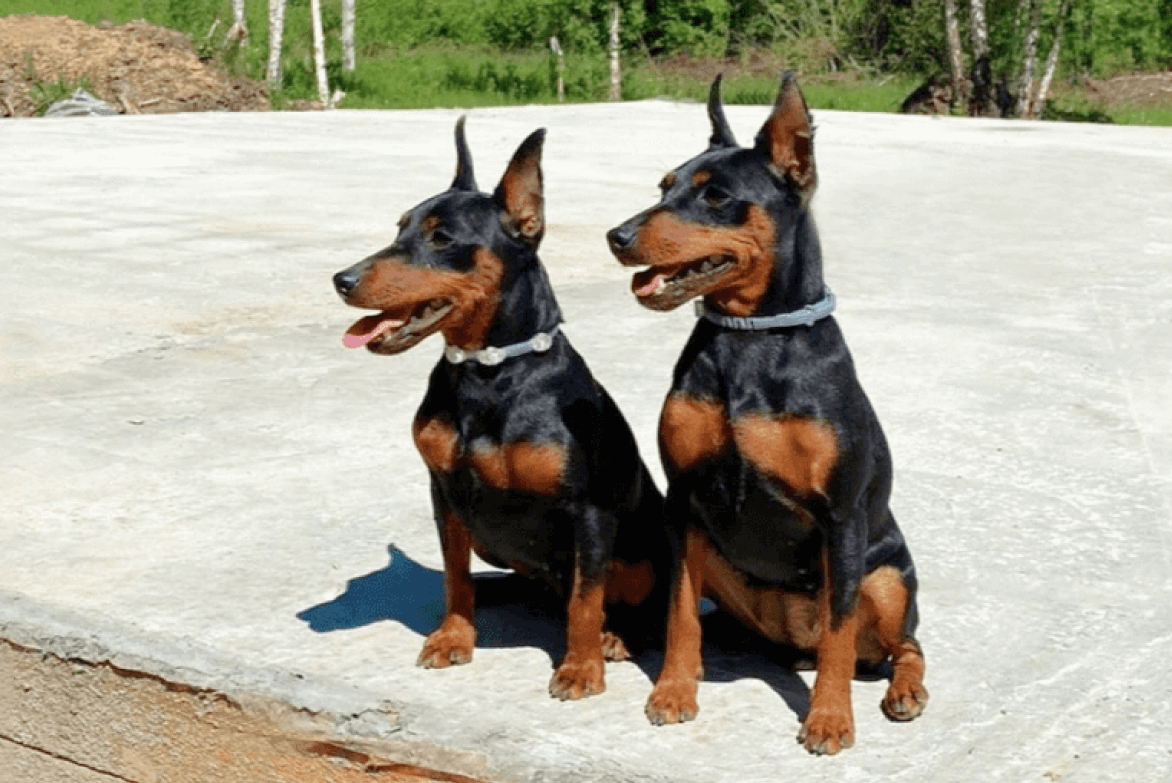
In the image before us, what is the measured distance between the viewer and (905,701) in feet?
12.2

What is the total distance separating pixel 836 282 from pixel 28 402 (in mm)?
4911

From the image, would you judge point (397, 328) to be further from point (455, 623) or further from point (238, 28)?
point (238, 28)

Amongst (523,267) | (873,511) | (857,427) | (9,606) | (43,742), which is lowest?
(43,742)

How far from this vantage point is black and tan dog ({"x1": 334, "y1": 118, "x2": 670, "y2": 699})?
3555mm

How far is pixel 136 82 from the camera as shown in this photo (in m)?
21.9

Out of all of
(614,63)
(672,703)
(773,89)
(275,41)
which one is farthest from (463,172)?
(773,89)

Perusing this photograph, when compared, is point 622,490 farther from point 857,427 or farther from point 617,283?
point 617,283

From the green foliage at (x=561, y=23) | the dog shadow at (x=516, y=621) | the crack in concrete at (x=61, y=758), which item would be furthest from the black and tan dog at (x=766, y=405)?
the green foliage at (x=561, y=23)

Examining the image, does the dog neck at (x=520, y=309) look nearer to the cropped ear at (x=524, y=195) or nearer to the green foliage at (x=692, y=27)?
the cropped ear at (x=524, y=195)

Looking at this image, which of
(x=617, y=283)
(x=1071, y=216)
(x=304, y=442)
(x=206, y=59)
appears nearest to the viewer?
(x=304, y=442)

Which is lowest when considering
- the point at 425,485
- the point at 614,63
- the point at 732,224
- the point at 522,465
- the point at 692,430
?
the point at 425,485

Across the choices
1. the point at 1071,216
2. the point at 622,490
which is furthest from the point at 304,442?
the point at 1071,216

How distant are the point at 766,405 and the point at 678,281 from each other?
0.34 m

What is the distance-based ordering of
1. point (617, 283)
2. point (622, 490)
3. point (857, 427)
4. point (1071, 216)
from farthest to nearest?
point (1071, 216)
point (617, 283)
point (622, 490)
point (857, 427)
